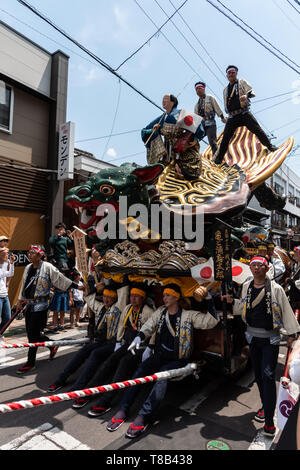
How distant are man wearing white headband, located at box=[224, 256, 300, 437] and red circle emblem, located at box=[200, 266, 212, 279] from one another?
0.52 m

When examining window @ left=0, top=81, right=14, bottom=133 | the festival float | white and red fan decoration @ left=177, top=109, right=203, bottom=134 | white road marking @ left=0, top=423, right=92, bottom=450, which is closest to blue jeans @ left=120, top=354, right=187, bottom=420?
the festival float

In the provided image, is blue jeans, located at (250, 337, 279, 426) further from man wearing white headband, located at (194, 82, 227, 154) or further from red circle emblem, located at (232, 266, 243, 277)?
man wearing white headband, located at (194, 82, 227, 154)

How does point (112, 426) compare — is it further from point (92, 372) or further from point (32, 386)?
point (32, 386)

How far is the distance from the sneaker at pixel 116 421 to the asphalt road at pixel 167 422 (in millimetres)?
45

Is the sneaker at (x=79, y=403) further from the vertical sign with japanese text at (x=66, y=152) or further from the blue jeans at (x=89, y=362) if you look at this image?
the vertical sign with japanese text at (x=66, y=152)

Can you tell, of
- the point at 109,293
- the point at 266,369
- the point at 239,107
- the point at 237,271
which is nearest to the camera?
the point at 266,369

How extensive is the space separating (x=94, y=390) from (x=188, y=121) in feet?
13.9

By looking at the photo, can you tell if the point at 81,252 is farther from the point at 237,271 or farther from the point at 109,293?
the point at 237,271

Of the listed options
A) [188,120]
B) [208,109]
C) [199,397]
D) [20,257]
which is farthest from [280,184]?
[199,397]

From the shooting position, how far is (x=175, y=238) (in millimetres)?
4203

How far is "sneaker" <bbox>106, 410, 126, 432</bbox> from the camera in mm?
3062

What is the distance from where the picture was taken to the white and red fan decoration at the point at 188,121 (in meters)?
5.02

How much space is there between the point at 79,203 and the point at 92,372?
2.36 meters
